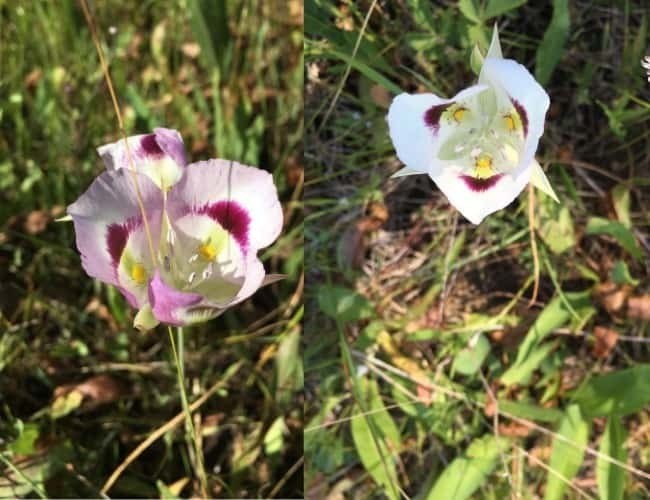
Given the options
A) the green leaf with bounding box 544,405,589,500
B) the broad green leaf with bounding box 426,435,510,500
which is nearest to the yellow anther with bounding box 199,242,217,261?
the broad green leaf with bounding box 426,435,510,500

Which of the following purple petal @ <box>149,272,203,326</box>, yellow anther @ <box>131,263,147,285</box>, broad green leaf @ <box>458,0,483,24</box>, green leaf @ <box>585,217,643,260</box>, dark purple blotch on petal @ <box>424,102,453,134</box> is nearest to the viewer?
purple petal @ <box>149,272,203,326</box>

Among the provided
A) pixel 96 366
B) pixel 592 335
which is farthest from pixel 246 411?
pixel 592 335

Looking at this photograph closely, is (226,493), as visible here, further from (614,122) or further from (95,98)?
(614,122)

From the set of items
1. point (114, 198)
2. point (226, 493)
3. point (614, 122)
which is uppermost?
point (114, 198)

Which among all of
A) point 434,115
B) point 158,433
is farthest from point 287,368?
point 434,115

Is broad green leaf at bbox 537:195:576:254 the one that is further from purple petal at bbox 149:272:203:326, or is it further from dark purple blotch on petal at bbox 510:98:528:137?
purple petal at bbox 149:272:203:326

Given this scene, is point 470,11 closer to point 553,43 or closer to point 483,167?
point 553,43

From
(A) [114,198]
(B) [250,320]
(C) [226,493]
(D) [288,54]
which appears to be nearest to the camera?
(A) [114,198]

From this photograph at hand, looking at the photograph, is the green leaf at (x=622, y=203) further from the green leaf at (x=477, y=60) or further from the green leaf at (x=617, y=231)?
the green leaf at (x=477, y=60)
